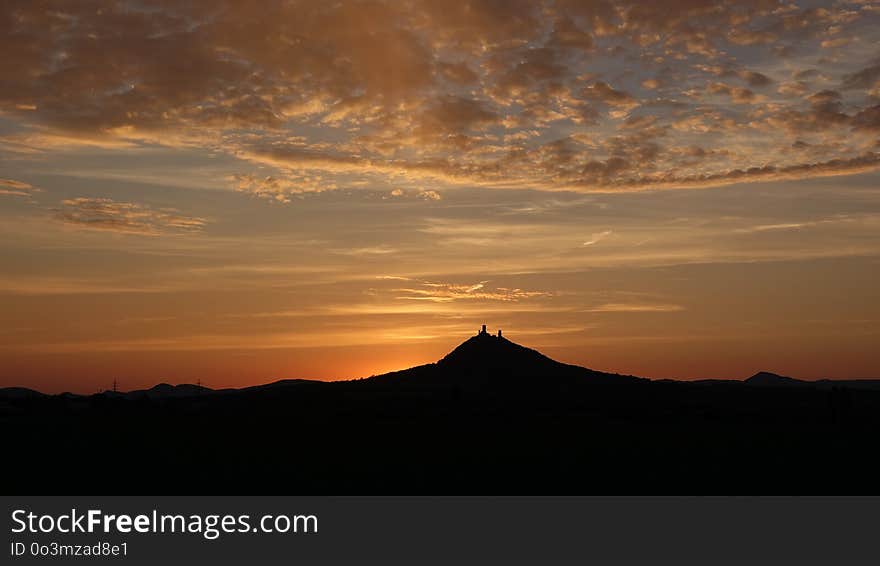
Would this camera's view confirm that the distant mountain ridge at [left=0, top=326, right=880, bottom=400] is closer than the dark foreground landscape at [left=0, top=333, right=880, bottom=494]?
No

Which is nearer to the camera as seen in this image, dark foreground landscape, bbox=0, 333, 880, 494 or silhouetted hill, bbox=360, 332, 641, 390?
dark foreground landscape, bbox=0, 333, 880, 494

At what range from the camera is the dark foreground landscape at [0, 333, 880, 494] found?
35.0 m

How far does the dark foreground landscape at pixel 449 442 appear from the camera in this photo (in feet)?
115

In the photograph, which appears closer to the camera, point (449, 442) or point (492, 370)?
point (449, 442)

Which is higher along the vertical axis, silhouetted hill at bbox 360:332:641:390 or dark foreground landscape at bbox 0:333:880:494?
silhouetted hill at bbox 360:332:641:390

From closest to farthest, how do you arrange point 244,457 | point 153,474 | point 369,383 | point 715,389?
1. point 153,474
2. point 244,457
3. point 369,383
4. point 715,389

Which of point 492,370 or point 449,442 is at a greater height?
point 492,370

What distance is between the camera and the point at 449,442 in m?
48.0
